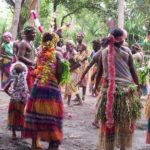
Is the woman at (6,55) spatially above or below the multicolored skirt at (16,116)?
above

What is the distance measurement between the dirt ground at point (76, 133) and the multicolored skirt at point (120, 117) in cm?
80

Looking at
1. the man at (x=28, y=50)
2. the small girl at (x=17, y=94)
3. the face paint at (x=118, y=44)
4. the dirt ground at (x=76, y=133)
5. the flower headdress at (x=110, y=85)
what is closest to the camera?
the flower headdress at (x=110, y=85)

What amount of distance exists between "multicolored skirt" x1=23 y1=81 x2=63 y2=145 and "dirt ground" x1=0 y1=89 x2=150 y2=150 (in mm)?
407

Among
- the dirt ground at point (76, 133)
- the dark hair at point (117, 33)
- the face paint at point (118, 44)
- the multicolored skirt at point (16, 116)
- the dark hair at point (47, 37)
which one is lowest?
the dirt ground at point (76, 133)

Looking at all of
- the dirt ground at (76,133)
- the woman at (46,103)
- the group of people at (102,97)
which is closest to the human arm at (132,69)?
the group of people at (102,97)

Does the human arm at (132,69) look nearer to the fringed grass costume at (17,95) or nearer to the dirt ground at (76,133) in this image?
the dirt ground at (76,133)

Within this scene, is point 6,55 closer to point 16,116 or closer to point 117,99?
point 16,116

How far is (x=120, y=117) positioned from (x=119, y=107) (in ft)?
0.43

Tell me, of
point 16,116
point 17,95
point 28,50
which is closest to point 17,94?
point 17,95

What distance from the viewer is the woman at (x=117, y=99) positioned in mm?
5855

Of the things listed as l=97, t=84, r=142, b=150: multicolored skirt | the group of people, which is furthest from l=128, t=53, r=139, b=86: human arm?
l=97, t=84, r=142, b=150: multicolored skirt

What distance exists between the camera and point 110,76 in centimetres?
586

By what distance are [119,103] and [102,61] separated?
0.63 metres

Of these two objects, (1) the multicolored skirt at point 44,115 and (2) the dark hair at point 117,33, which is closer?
(2) the dark hair at point 117,33
